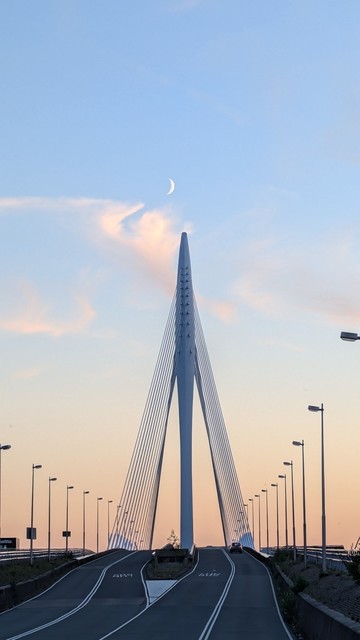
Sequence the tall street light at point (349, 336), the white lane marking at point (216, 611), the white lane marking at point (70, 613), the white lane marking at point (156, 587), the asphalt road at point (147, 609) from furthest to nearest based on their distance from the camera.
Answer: the white lane marking at point (156, 587)
the asphalt road at point (147, 609)
the white lane marking at point (216, 611)
the white lane marking at point (70, 613)
the tall street light at point (349, 336)

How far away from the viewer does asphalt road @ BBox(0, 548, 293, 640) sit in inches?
1551

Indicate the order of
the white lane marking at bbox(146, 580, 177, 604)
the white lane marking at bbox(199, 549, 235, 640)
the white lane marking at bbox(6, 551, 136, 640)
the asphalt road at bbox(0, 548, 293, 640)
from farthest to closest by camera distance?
the white lane marking at bbox(146, 580, 177, 604) → the asphalt road at bbox(0, 548, 293, 640) → the white lane marking at bbox(199, 549, 235, 640) → the white lane marking at bbox(6, 551, 136, 640)

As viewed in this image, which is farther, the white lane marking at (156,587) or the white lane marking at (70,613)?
the white lane marking at (156,587)

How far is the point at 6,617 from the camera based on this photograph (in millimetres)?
49312

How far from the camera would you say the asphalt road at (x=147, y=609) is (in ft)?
129

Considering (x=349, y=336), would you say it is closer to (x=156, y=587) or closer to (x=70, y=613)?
(x=70, y=613)

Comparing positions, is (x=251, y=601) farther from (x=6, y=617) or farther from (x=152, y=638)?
(x=152, y=638)

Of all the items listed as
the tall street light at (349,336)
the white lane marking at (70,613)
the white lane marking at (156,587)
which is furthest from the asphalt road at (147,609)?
the tall street light at (349,336)

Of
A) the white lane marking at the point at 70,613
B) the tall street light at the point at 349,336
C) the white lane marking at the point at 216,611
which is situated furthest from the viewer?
the white lane marking at the point at 216,611

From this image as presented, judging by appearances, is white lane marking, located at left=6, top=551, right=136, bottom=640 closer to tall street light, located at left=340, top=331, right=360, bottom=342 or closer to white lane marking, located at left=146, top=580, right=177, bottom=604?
white lane marking, located at left=146, top=580, right=177, bottom=604

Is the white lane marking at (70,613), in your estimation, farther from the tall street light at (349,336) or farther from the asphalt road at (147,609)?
the tall street light at (349,336)

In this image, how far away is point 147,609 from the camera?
52844 mm

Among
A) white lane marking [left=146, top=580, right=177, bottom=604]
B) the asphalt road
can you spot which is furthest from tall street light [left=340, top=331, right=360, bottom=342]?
white lane marking [left=146, top=580, right=177, bottom=604]

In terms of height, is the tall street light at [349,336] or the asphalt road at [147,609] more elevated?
the tall street light at [349,336]
